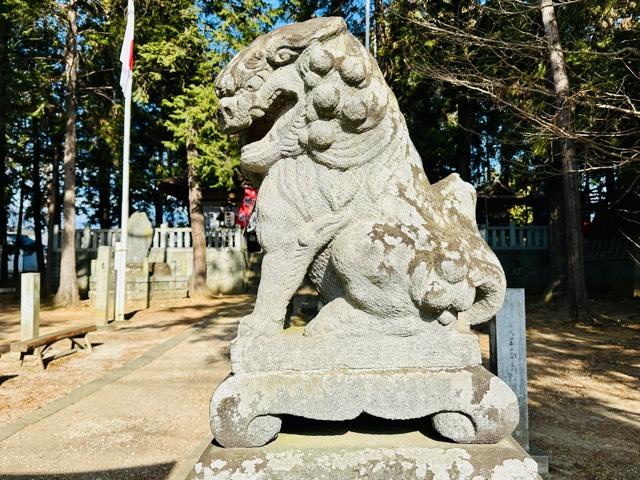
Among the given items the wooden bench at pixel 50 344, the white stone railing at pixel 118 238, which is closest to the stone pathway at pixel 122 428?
the wooden bench at pixel 50 344

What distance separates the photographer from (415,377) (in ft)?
6.06

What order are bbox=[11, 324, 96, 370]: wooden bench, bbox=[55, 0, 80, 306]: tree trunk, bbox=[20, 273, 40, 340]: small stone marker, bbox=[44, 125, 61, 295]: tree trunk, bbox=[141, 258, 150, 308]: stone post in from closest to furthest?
bbox=[11, 324, 96, 370]: wooden bench
bbox=[20, 273, 40, 340]: small stone marker
bbox=[55, 0, 80, 306]: tree trunk
bbox=[141, 258, 150, 308]: stone post
bbox=[44, 125, 61, 295]: tree trunk

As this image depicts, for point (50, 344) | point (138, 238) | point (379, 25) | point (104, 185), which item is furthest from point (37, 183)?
point (50, 344)

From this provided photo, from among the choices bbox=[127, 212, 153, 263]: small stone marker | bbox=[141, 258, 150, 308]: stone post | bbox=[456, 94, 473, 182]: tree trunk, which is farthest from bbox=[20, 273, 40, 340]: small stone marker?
bbox=[456, 94, 473, 182]: tree trunk

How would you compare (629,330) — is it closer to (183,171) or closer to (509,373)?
(509,373)

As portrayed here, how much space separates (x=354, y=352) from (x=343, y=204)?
58cm

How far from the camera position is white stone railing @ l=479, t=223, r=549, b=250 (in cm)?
1656

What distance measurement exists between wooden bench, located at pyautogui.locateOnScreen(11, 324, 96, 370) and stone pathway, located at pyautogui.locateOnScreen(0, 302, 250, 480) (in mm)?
1075

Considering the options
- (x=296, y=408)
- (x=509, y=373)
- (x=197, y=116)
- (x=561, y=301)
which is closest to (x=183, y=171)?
(x=197, y=116)

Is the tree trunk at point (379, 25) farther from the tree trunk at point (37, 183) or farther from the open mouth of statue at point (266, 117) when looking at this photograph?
the open mouth of statue at point (266, 117)

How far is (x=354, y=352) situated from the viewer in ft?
6.23

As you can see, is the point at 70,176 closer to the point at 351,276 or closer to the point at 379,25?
the point at 379,25

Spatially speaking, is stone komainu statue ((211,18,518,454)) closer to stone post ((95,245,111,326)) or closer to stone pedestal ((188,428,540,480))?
stone pedestal ((188,428,540,480))

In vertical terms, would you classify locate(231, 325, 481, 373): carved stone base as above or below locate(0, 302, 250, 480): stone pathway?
above
